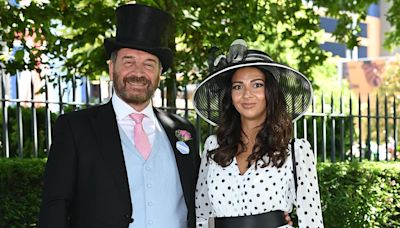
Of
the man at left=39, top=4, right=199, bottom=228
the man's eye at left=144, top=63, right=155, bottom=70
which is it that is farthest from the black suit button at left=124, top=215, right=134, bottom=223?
the man's eye at left=144, top=63, right=155, bottom=70

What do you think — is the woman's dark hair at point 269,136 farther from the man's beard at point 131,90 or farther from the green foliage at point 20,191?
the green foliage at point 20,191

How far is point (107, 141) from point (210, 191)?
0.62 m

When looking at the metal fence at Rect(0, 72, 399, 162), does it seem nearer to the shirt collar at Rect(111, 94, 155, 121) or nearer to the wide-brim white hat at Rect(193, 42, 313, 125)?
the wide-brim white hat at Rect(193, 42, 313, 125)

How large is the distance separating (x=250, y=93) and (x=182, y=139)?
18.2 inches

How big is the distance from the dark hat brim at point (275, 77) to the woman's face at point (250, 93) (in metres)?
0.05

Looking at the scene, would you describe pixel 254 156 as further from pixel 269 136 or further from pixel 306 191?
pixel 306 191

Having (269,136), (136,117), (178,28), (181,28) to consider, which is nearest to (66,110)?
(181,28)

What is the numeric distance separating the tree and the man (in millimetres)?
1504

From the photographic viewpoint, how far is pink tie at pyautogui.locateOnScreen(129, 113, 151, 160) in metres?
3.47

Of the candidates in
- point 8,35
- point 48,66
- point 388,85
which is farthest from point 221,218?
point 388,85

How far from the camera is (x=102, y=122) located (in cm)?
345

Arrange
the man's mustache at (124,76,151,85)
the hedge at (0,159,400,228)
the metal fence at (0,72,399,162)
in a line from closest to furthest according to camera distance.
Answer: the man's mustache at (124,76,151,85), the metal fence at (0,72,399,162), the hedge at (0,159,400,228)

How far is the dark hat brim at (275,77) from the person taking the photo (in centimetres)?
366

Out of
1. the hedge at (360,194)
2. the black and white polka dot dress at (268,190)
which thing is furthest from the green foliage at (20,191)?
the hedge at (360,194)
